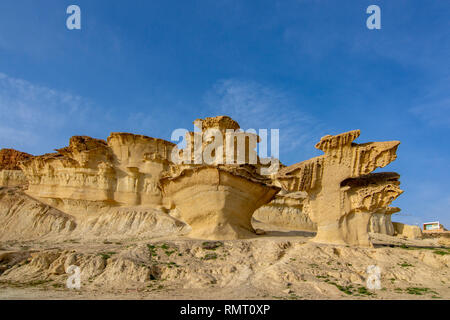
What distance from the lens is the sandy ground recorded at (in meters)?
8.78

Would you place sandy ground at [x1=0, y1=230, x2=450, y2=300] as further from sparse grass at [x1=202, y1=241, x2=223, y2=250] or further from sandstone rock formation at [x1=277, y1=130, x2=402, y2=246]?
sandstone rock formation at [x1=277, y1=130, x2=402, y2=246]

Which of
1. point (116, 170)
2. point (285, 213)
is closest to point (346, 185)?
point (285, 213)

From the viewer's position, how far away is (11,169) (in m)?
34.6

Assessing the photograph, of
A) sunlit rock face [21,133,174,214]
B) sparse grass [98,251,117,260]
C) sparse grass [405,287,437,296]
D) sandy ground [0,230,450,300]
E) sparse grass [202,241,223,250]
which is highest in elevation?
sunlit rock face [21,133,174,214]

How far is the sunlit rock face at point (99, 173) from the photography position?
29.2 metres

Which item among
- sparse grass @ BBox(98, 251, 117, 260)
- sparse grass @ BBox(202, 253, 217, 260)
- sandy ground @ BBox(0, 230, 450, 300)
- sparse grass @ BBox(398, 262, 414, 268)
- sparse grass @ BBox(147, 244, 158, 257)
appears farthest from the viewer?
sparse grass @ BBox(147, 244, 158, 257)

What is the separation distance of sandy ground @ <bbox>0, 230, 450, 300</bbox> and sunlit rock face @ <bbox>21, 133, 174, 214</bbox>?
16.0 metres

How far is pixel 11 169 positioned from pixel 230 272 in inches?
1328

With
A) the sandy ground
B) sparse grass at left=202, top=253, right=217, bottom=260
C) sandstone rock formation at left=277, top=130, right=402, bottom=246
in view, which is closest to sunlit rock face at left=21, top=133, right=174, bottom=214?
the sandy ground

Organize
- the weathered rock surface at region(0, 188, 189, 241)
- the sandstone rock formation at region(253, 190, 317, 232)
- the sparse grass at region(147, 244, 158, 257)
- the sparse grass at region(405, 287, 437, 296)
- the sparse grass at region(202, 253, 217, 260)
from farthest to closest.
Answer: the sandstone rock formation at region(253, 190, 317, 232), the weathered rock surface at region(0, 188, 189, 241), the sparse grass at region(147, 244, 158, 257), the sparse grass at region(202, 253, 217, 260), the sparse grass at region(405, 287, 437, 296)

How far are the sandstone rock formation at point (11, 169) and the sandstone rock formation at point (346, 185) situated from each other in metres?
30.0
